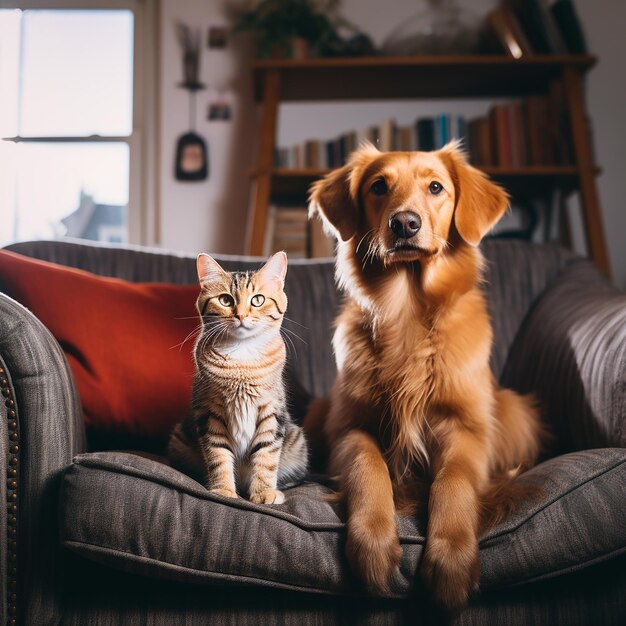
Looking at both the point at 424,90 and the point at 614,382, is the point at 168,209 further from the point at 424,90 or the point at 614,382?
the point at 614,382

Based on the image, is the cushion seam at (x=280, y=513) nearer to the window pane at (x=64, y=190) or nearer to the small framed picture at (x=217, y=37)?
the window pane at (x=64, y=190)

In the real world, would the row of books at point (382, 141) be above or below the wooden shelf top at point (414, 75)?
below

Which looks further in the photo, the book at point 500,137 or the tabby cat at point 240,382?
the book at point 500,137

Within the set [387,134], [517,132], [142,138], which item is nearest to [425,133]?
[387,134]

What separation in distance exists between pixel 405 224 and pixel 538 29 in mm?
2307

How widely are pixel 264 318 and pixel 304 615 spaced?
0.49m

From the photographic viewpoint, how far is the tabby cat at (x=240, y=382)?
3.29ft

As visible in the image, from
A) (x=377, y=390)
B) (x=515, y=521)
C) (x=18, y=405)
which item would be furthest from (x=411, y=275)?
(x=18, y=405)

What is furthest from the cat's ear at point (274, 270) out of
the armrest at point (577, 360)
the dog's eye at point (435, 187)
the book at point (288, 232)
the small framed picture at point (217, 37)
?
the small framed picture at point (217, 37)

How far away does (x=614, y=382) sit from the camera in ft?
4.50

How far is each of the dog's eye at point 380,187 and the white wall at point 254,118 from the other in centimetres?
206

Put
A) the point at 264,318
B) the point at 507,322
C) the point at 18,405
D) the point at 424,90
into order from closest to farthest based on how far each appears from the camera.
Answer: the point at 264,318, the point at 18,405, the point at 507,322, the point at 424,90

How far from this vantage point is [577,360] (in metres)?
1.55

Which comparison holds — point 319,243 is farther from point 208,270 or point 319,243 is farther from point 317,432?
point 208,270
